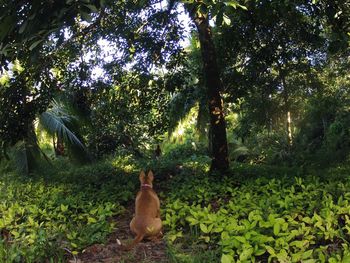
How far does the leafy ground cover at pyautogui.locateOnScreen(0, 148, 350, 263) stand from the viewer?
152 inches

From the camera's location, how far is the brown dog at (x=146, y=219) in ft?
16.3

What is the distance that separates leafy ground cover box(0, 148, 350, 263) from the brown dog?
0.16 m

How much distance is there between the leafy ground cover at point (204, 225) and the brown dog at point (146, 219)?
16 centimetres

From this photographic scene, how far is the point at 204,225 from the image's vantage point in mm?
4363

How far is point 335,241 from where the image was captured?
13.5ft

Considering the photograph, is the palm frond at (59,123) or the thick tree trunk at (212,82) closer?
the thick tree trunk at (212,82)

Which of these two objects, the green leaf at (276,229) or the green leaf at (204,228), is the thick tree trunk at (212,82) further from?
the green leaf at (276,229)

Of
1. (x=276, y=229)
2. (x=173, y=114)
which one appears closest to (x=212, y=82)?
(x=173, y=114)

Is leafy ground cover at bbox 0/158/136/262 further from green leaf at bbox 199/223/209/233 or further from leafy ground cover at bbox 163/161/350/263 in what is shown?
green leaf at bbox 199/223/209/233

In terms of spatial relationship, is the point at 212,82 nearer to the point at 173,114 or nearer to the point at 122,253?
the point at 173,114

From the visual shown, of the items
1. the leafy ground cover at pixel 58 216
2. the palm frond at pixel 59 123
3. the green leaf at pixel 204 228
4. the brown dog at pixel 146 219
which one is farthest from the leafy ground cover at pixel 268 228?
the palm frond at pixel 59 123

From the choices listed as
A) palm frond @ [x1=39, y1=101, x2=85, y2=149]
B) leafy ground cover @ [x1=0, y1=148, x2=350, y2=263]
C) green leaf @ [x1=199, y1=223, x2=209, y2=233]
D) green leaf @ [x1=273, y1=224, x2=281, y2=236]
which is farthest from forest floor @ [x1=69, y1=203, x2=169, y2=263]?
palm frond @ [x1=39, y1=101, x2=85, y2=149]

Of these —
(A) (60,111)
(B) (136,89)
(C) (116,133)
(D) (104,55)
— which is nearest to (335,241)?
(B) (136,89)

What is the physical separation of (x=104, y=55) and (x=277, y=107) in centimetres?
749
